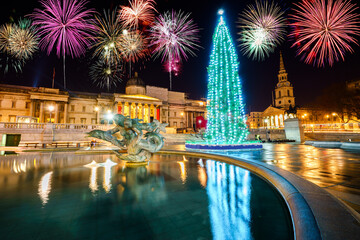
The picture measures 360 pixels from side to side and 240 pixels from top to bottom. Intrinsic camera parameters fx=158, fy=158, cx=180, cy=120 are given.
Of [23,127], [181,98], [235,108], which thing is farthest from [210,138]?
[181,98]

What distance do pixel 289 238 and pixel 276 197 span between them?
176cm

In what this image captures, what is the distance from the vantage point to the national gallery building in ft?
131

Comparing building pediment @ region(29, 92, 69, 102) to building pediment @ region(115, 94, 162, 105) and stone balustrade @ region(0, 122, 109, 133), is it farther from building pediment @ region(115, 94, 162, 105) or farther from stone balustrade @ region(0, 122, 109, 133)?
stone balustrade @ region(0, 122, 109, 133)

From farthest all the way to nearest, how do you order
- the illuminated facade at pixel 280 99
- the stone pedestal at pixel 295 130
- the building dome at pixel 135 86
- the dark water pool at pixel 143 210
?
the illuminated facade at pixel 280 99 < the building dome at pixel 135 86 < the stone pedestal at pixel 295 130 < the dark water pool at pixel 143 210

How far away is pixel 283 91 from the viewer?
280 ft

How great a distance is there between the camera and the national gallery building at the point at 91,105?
39844 millimetres

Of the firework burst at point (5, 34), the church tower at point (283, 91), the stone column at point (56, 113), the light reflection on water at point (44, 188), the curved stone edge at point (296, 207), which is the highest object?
the church tower at point (283, 91)

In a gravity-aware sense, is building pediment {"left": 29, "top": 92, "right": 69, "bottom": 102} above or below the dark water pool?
above

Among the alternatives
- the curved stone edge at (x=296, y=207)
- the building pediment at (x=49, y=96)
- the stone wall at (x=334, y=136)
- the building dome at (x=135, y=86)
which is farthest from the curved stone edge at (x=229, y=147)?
the building pediment at (x=49, y=96)

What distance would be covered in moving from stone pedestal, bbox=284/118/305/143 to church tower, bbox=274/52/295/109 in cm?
6942

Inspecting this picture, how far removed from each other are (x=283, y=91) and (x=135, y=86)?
257 feet

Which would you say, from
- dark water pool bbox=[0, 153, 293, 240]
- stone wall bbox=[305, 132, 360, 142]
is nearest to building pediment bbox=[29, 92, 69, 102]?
dark water pool bbox=[0, 153, 293, 240]

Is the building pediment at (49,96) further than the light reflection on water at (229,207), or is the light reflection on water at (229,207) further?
the building pediment at (49,96)

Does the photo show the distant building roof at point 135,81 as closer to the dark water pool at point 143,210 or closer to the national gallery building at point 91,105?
the national gallery building at point 91,105
